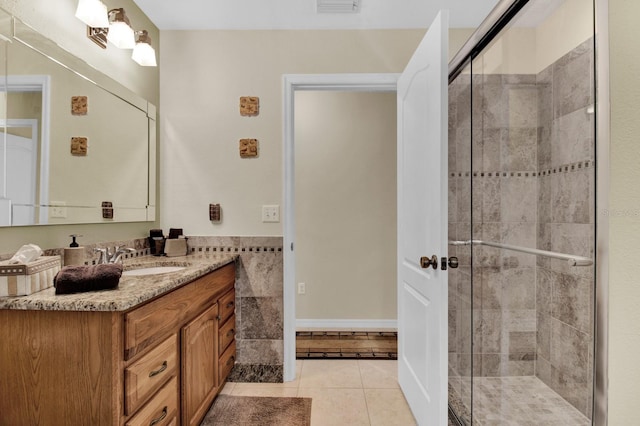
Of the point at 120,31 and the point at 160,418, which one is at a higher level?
the point at 120,31

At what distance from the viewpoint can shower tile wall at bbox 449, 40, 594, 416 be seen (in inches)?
81.0

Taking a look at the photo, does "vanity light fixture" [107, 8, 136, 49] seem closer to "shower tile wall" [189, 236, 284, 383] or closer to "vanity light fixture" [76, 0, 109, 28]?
"vanity light fixture" [76, 0, 109, 28]

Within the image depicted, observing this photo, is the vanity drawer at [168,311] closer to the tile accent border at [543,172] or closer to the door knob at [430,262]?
the door knob at [430,262]

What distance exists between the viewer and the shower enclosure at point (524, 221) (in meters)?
1.98

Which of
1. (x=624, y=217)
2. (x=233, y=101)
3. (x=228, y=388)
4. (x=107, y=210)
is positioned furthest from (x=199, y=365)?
(x=624, y=217)

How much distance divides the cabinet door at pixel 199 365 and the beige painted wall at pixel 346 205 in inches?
62.7

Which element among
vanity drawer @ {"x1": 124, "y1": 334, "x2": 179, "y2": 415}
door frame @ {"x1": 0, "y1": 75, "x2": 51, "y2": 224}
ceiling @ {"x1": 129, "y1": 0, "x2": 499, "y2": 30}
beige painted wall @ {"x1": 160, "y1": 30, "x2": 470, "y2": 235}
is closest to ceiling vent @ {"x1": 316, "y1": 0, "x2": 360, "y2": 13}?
ceiling @ {"x1": 129, "y1": 0, "x2": 499, "y2": 30}

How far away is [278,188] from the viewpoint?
99.5 inches

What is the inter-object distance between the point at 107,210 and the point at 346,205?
83.0 inches

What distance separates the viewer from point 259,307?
250cm

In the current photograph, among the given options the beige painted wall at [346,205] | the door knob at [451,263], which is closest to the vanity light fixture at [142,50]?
the beige painted wall at [346,205]

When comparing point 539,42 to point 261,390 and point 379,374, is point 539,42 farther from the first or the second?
point 261,390

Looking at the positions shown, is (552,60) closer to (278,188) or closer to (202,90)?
(278,188)

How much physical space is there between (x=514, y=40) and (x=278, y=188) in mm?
1716
